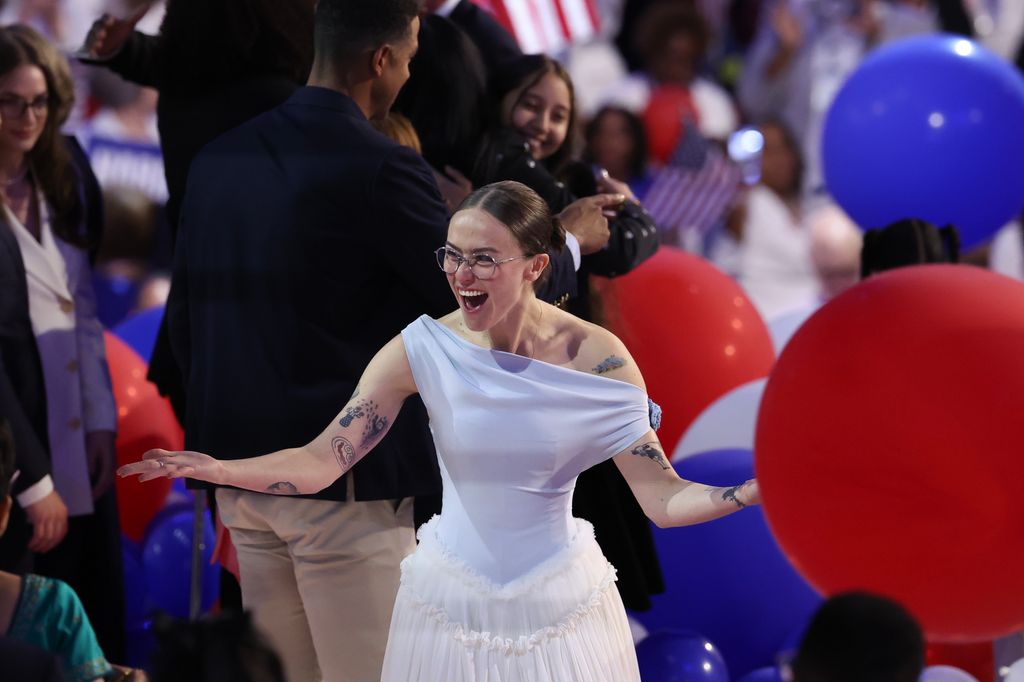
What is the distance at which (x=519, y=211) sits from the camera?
2.99 m

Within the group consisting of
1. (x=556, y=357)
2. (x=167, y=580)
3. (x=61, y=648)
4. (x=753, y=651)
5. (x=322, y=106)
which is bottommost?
(x=753, y=651)

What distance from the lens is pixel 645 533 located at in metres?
3.93

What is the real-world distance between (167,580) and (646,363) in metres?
1.73

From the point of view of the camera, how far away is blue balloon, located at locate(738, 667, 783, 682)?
14.1 feet

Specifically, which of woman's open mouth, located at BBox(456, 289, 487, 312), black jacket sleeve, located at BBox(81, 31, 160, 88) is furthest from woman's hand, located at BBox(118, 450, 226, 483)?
black jacket sleeve, located at BBox(81, 31, 160, 88)

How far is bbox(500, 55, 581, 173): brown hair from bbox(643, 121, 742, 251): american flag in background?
316 cm

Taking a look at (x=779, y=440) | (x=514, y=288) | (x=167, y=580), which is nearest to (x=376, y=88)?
(x=514, y=288)

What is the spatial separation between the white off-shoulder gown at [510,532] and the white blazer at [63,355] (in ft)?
5.15

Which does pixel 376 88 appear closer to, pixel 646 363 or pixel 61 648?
pixel 61 648

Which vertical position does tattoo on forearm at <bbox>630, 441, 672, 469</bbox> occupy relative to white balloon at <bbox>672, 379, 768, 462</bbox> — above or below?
above

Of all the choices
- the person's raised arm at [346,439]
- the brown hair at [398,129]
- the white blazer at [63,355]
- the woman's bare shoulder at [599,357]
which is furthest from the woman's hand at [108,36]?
the woman's bare shoulder at [599,357]

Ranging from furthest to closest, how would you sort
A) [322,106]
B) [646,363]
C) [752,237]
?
[752,237]
[646,363]
[322,106]

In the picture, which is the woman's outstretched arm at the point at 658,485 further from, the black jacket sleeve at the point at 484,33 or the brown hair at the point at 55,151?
the brown hair at the point at 55,151

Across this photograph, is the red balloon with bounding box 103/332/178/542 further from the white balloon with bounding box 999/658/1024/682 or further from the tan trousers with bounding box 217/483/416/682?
the white balloon with bounding box 999/658/1024/682
